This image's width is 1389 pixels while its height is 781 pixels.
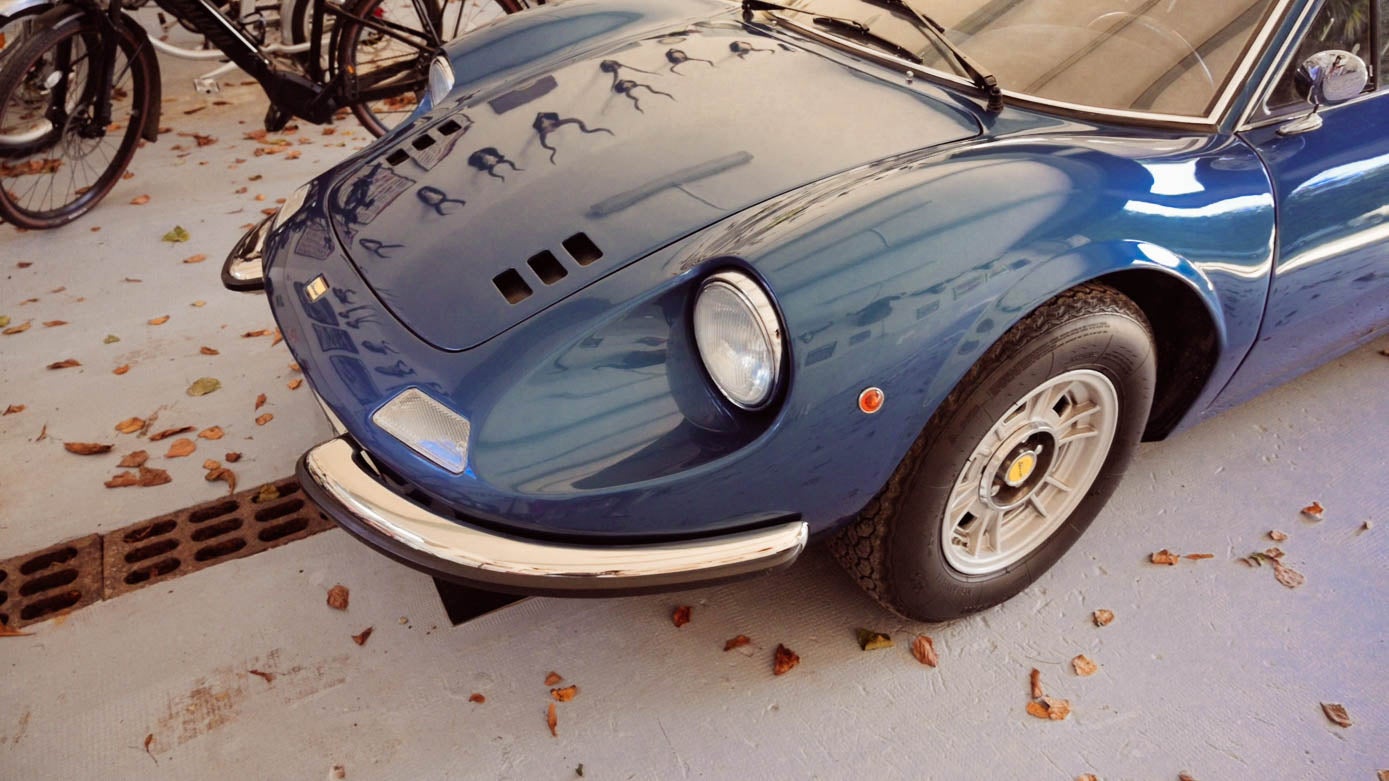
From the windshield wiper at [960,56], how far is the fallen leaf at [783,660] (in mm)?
1208

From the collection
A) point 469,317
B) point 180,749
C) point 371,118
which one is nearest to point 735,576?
point 469,317

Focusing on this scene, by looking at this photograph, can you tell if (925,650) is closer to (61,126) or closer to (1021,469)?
(1021,469)

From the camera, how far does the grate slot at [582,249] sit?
1695mm

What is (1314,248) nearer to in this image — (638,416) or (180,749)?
(638,416)

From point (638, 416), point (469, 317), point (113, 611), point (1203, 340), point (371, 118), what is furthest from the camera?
point (371, 118)

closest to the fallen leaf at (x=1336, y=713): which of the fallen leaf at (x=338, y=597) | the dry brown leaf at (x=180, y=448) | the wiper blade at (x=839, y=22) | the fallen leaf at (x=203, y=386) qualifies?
the wiper blade at (x=839, y=22)

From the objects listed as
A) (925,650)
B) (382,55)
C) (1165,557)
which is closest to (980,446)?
(925,650)

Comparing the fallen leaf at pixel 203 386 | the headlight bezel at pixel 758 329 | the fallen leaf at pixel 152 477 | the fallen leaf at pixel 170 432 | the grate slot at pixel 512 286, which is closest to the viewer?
the headlight bezel at pixel 758 329

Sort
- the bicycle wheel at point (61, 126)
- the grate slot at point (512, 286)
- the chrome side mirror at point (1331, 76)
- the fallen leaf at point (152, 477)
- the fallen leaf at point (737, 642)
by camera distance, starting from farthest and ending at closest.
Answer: the bicycle wheel at point (61, 126), the fallen leaf at point (152, 477), the fallen leaf at point (737, 642), the chrome side mirror at point (1331, 76), the grate slot at point (512, 286)

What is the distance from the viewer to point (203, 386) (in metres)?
2.81

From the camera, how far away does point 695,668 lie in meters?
1.96

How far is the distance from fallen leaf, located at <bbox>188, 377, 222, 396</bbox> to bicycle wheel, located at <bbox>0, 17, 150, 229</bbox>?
4.72ft

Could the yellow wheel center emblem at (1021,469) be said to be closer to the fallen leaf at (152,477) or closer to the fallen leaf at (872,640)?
→ the fallen leaf at (872,640)

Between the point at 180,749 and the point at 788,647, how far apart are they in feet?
3.98
